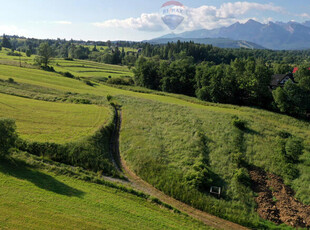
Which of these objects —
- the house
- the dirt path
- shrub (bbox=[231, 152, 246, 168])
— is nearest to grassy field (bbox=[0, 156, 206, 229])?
the dirt path

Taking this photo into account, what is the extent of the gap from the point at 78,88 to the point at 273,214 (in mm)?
65090

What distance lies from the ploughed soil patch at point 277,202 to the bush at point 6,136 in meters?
29.5

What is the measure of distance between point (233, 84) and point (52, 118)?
178 ft

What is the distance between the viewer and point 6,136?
24.7 m

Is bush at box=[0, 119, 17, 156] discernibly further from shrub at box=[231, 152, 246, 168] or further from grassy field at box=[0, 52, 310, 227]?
shrub at box=[231, 152, 246, 168]

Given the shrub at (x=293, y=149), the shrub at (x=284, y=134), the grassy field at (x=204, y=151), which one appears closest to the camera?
Result: the grassy field at (x=204, y=151)

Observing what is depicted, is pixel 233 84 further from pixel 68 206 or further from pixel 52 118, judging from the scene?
pixel 68 206

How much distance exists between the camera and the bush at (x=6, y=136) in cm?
2436

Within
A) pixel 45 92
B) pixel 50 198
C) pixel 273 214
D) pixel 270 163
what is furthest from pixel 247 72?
pixel 50 198

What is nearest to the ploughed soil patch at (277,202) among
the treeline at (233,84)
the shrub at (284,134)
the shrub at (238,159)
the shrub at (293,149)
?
the shrub at (238,159)

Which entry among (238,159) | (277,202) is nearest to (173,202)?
(277,202)

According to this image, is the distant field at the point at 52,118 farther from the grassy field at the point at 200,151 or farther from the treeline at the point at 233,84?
the treeline at the point at 233,84

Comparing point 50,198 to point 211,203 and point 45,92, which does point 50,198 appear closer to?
point 211,203

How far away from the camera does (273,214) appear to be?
23469 millimetres
